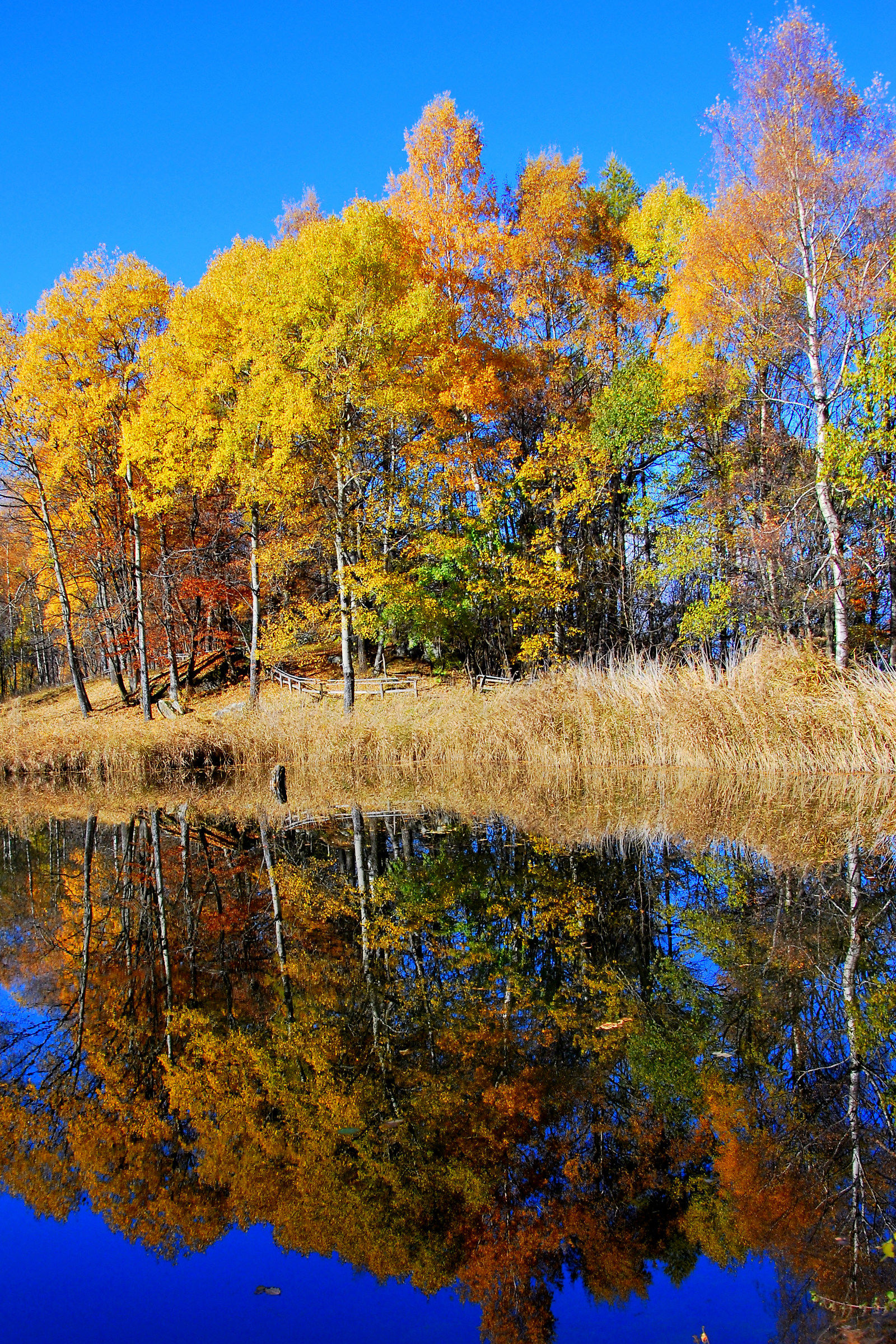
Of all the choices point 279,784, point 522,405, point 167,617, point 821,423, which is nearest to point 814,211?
point 821,423

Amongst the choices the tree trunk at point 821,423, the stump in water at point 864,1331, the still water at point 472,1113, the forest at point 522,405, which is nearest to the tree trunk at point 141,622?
the forest at point 522,405

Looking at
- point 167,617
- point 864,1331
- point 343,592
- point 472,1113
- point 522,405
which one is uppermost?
point 522,405

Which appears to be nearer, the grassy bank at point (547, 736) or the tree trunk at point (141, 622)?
the grassy bank at point (547, 736)

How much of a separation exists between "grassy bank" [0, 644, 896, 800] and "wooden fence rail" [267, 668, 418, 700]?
3.23 meters

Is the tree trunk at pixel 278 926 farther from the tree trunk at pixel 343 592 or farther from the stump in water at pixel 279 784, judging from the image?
the tree trunk at pixel 343 592

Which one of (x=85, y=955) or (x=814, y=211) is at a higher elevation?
(x=814, y=211)

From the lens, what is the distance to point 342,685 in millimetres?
22391

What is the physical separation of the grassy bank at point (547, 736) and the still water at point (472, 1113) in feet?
15.7

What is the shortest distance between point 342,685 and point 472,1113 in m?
19.3

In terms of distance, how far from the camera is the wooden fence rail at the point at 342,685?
2041 cm

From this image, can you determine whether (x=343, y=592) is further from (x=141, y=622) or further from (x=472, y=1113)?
(x=472, y=1113)

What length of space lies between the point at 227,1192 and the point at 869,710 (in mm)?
10075

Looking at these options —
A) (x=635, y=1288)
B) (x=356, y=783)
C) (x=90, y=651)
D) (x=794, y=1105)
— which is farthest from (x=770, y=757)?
(x=90, y=651)

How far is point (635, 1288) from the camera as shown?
246cm
